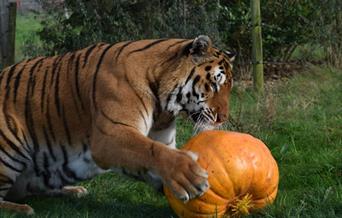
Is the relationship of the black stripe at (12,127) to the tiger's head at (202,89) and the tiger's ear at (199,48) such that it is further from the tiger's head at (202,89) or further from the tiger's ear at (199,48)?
the tiger's ear at (199,48)

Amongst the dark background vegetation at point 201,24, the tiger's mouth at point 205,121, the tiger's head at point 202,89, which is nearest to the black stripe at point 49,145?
the tiger's head at point 202,89

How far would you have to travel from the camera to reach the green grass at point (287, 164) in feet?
14.2

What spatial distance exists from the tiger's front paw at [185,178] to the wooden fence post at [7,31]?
13.8 feet

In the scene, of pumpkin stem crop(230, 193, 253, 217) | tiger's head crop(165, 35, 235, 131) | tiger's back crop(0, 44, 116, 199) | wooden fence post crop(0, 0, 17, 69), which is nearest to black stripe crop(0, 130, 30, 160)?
tiger's back crop(0, 44, 116, 199)

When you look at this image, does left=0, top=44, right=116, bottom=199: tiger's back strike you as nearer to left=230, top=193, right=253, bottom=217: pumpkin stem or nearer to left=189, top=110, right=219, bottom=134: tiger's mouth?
left=189, top=110, right=219, bottom=134: tiger's mouth

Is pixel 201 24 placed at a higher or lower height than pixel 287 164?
higher

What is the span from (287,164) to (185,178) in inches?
81.4

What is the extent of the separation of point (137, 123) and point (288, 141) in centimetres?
236

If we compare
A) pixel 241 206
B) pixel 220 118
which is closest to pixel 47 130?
pixel 220 118

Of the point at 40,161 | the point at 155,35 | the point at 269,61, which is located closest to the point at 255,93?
the point at 155,35

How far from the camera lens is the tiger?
4016 mm

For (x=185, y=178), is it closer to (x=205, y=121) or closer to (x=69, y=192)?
(x=205, y=121)

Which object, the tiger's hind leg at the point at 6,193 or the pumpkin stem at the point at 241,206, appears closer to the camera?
the pumpkin stem at the point at 241,206

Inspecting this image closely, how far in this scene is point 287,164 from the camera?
216 inches
